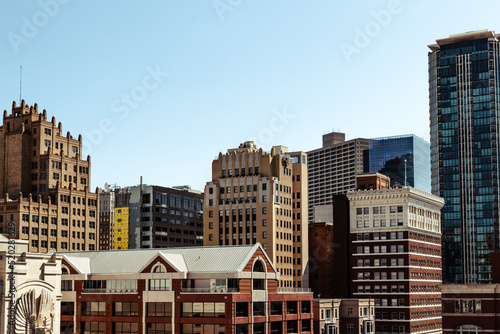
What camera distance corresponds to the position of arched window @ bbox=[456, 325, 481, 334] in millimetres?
128125

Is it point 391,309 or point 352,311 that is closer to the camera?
point 352,311

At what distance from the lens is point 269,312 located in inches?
5408

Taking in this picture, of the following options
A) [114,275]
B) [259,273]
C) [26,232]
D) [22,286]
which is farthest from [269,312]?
[26,232]

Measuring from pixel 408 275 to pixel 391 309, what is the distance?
9971 millimetres

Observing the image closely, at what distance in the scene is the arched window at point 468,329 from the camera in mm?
128125

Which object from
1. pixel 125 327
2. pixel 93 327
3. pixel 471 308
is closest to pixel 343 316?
pixel 471 308

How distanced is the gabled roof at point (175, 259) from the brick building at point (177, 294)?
17cm

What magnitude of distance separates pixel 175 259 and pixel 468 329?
52882 mm

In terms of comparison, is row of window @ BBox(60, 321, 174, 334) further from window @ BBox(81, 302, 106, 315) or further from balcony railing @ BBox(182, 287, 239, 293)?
balcony railing @ BBox(182, 287, 239, 293)

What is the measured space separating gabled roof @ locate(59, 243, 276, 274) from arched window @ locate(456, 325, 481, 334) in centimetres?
3813

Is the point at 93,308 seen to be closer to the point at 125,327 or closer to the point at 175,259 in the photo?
the point at 125,327

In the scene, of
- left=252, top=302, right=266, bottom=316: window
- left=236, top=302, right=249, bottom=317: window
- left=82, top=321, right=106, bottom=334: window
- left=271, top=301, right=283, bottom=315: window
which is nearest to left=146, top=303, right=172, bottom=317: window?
left=82, top=321, right=106, bottom=334: window

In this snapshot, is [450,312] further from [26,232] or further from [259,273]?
[26,232]

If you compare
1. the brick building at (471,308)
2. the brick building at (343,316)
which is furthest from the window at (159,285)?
the brick building at (471,308)
